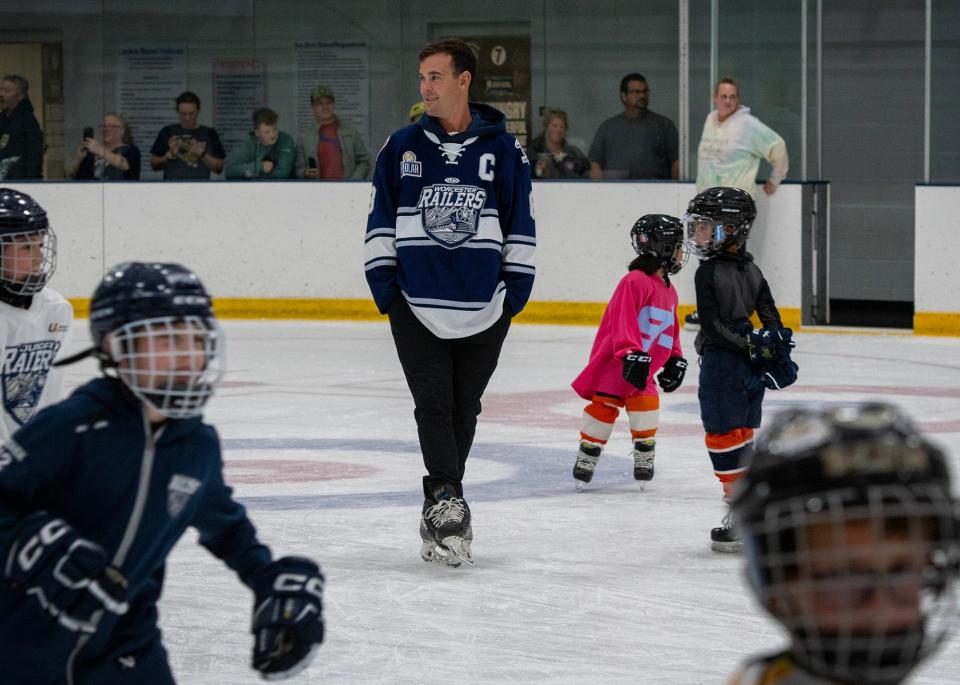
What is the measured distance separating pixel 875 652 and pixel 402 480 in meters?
4.58

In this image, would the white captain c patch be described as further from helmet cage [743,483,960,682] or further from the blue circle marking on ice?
helmet cage [743,483,960,682]

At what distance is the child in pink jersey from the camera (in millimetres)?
5484

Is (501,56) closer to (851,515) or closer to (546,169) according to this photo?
(546,169)

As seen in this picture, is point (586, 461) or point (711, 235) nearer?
point (711, 235)

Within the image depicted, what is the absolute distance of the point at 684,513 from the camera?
17.2ft

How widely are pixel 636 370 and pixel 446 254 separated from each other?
1.12 metres

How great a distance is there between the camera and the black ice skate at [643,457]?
5.67 m

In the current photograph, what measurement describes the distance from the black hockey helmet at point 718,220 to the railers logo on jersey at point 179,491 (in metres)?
2.82

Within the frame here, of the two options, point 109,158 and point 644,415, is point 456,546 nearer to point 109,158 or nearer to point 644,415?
point 644,415

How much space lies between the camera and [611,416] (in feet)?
18.6

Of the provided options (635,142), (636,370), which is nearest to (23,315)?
(636,370)

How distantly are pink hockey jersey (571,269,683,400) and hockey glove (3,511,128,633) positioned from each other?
147 inches

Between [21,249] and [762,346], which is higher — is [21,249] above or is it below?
above

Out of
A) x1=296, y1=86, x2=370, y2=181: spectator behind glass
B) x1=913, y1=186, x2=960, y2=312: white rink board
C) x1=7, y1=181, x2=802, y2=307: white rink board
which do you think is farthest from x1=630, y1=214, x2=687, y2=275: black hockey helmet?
x1=296, y1=86, x2=370, y2=181: spectator behind glass
